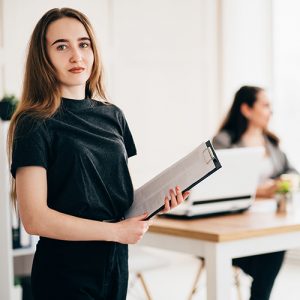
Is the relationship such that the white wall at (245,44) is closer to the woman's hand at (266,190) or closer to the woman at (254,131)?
the woman at (254,131)

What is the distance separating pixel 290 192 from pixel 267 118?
113 cm

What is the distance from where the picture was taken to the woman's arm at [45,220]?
1438 millimetres

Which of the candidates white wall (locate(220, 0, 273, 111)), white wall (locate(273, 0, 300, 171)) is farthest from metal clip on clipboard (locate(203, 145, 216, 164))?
white wall (locate(220, 0, 273, 111))

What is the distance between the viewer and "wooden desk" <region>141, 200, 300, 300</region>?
2.52m

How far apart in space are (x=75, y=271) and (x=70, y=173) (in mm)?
252

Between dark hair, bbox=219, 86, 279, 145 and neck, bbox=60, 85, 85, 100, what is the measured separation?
2568 millimetres

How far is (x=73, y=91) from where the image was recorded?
1.59 metres

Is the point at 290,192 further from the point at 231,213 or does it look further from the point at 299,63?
the point at 299,63

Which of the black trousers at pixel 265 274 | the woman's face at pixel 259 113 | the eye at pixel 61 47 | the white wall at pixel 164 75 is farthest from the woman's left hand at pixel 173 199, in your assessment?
the white wall at pixel 164 75

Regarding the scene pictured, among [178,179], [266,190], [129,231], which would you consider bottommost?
[266,190]

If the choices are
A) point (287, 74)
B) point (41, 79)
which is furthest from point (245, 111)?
point (41, 79)

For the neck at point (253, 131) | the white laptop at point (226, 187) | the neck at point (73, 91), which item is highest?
the neck at point (73, 91)

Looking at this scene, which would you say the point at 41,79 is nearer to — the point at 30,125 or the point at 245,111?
the point at 30,125

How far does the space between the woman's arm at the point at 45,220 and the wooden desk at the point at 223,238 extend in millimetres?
1088
